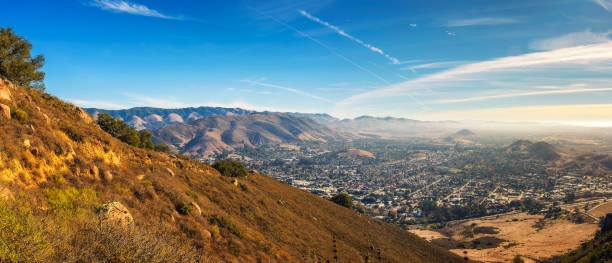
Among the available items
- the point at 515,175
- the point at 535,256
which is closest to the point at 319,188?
the point at 535,256

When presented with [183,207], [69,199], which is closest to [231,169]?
[183,207]

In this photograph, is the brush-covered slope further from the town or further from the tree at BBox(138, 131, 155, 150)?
the town

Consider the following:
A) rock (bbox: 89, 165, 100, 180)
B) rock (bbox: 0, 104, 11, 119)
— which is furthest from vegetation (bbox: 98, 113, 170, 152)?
rock (bbox: 89, 165, 100, 180)

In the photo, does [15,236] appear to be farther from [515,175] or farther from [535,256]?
[515,175]

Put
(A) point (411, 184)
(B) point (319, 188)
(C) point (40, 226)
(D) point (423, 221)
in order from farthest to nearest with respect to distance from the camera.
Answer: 1. (A) point (411, 184)
2. (B) point (319, 188)
3. (D) point (423, 221)
4. (C) point (40, 226)

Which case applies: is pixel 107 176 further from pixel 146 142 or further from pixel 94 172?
pixel 146 142

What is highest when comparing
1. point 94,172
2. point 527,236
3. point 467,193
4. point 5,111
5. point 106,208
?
point 5,111
